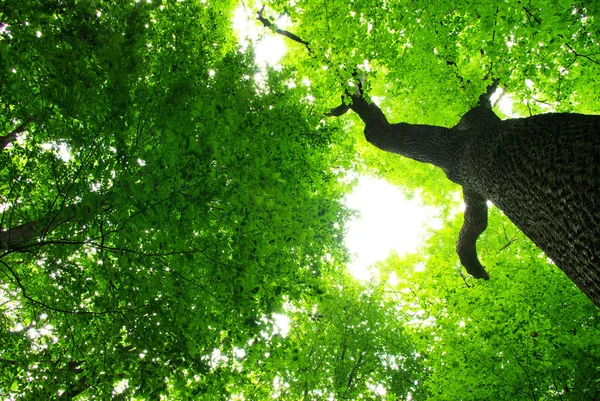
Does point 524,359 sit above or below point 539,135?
below

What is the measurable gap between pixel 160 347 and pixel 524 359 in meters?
6.88

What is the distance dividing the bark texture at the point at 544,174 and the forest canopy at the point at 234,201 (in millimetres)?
1162

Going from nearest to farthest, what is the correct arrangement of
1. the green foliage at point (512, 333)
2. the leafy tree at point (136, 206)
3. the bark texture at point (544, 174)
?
the bark texture at point (544, 174)
the leafy tree at point (136, 206)
the green foliage at point (512, 333)

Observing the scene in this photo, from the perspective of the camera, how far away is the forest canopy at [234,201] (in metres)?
3.16

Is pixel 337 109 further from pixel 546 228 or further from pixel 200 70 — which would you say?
pixel 546 228

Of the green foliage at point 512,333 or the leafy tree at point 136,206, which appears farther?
the green foliage at point 512,333

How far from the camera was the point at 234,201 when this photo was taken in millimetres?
3059

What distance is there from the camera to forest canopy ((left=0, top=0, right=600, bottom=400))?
Result: 3.16 meters

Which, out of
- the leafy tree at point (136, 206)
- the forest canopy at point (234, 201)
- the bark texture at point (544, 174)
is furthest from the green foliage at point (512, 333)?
the leafy tree at point (136, 206)

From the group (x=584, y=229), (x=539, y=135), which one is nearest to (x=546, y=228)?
(x=584, y=229)

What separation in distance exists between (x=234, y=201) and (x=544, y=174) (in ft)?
10.3

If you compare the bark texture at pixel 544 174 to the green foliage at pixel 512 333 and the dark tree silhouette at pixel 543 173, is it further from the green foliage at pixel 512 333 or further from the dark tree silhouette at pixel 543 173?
the green foliage at pixel 512 333

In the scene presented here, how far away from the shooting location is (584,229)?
2.76 m

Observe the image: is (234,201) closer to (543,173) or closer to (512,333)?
(543,173)
